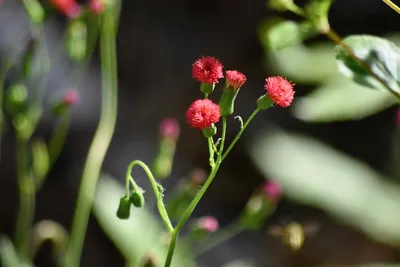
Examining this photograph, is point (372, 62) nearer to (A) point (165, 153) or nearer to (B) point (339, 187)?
(A) point (165, 153)

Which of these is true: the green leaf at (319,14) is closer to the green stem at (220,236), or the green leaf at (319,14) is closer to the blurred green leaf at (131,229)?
the blurred green leaf at (131,229)

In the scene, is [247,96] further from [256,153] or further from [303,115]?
[303,115]

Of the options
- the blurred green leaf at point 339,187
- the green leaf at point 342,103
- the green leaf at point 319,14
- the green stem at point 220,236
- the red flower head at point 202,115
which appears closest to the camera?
the red flower head at point 202,115

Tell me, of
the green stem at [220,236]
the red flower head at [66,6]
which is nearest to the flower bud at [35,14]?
the red flower head at [66,6]

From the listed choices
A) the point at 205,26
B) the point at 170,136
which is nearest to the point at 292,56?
the point at 170,136

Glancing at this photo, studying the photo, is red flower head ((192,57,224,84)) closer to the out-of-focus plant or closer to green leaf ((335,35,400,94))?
green leaf ((335,35,400,94))

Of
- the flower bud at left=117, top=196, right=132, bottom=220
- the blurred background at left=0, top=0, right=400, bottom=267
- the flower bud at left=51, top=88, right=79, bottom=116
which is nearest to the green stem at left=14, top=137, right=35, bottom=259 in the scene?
the blurred background at left=0, top=0, right=400, bottom=267
